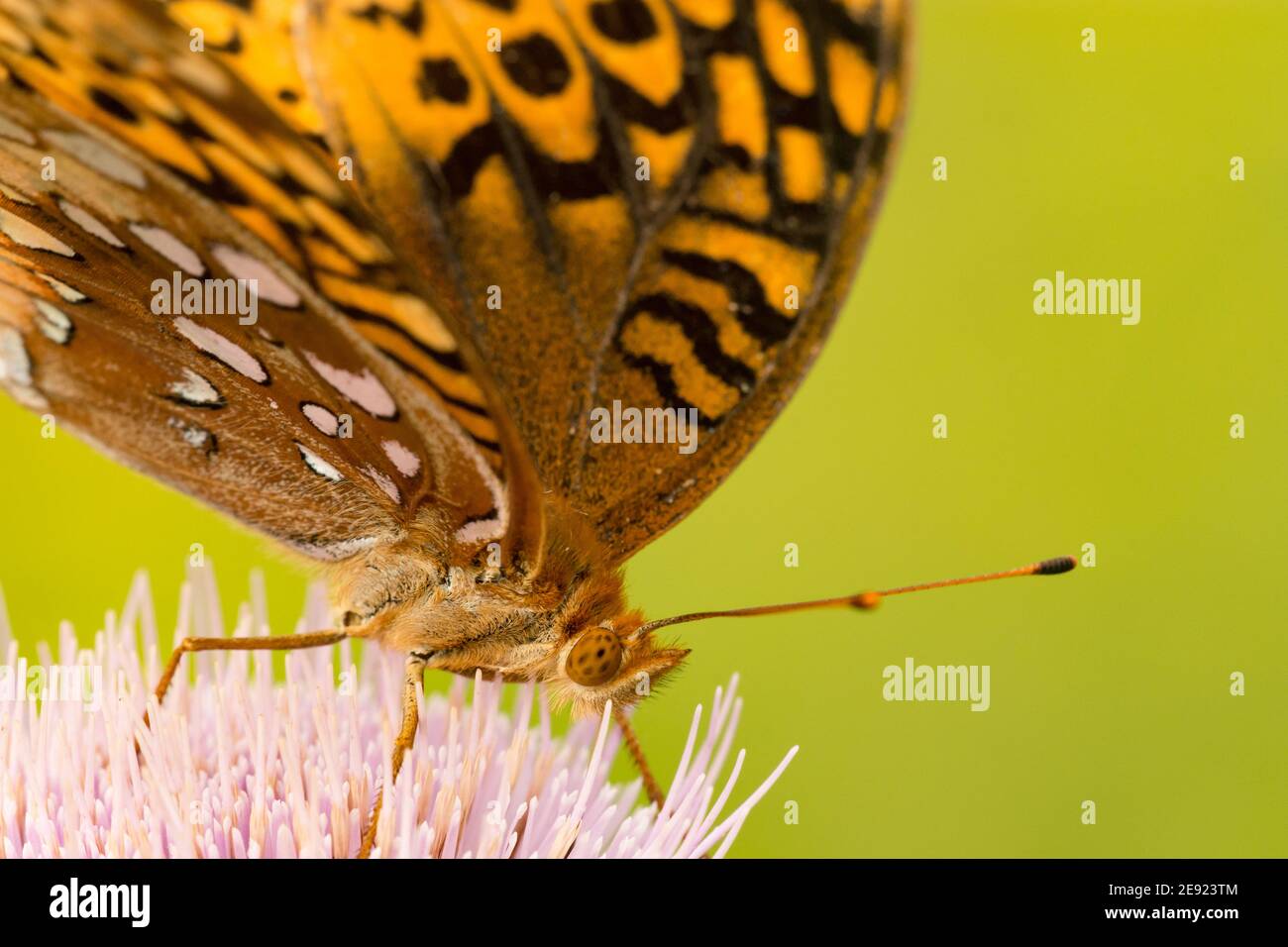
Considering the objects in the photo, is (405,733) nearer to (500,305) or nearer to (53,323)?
(500,305)

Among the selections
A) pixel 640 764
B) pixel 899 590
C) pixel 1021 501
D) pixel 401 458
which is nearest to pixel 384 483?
pixel 401 458

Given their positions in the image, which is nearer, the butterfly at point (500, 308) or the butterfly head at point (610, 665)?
the butterfly at point (500, 308)

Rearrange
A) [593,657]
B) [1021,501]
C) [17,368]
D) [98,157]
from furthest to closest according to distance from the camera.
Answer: [1021,501], [17,368], [593,657], [98,157]

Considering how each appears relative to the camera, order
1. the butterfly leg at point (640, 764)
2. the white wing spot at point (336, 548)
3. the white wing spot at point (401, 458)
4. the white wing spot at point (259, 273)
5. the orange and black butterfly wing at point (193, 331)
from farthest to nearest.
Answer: the butterfly leg at point (640, 764) < the white wing spot at point (336, 548) < the white wing spot at point (401, 458) < the white wing spot at point (259, 273) < the orange and black butterfly wing at point (193, 331)

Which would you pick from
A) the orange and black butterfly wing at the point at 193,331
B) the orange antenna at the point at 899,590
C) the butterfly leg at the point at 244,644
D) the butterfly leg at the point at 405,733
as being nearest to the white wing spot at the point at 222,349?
the orange and black butterfly wing at the point at 193,331

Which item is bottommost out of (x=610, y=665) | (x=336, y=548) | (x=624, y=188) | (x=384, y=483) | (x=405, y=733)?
(x=405, y=733)

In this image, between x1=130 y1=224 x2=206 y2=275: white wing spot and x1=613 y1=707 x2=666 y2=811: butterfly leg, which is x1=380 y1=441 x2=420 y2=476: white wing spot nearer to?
x1=130 y1=224 x2=206 y2=275: white wing spot

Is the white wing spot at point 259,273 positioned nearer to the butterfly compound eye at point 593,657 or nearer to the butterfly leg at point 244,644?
the butterfly leg at point 244,644
